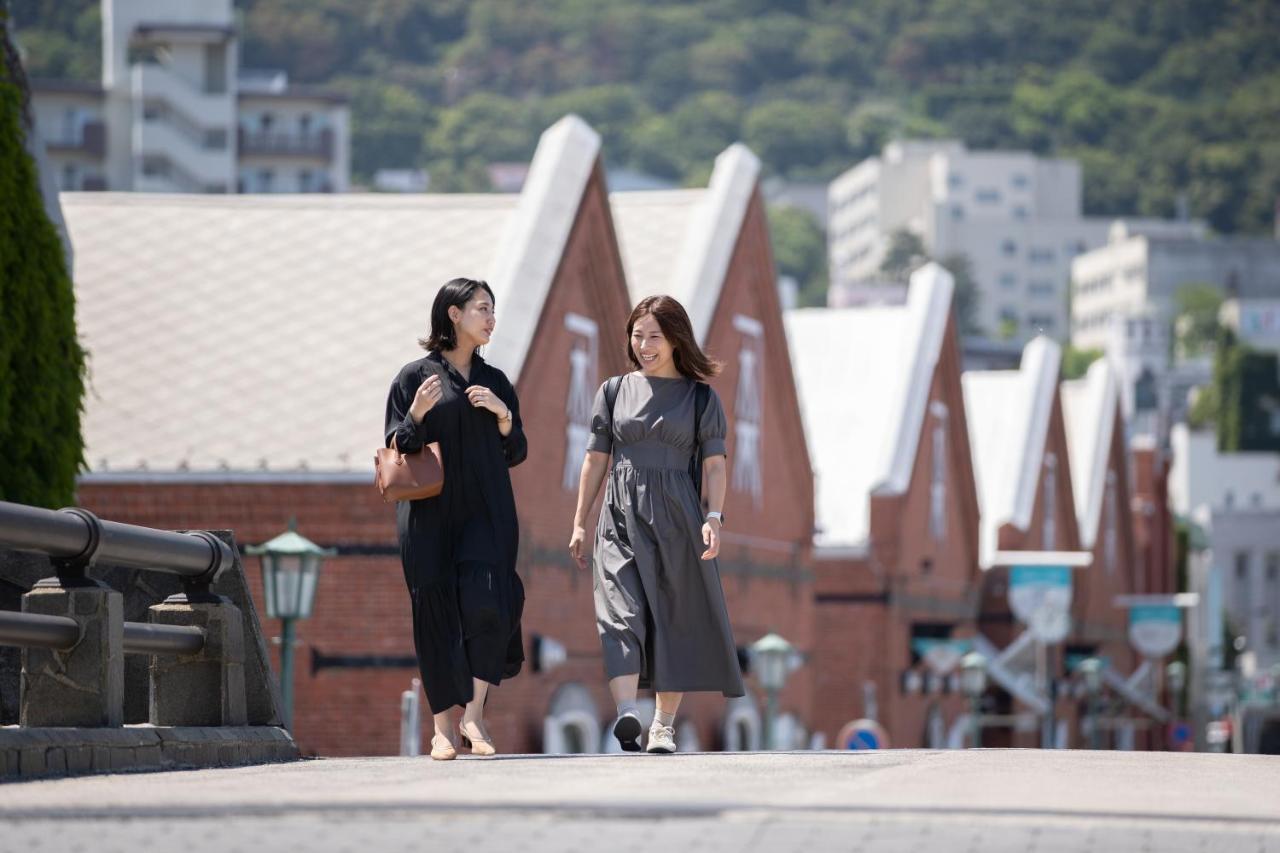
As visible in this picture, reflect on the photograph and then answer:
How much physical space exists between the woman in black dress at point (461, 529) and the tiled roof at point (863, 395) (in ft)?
89.4

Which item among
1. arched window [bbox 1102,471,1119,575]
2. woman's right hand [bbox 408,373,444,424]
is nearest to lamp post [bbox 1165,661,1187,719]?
arched window [bbox 1102,471,1119,575]

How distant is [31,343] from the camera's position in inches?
689

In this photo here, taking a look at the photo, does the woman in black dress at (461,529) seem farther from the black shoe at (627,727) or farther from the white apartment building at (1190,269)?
the white apartment building at (1190,269)

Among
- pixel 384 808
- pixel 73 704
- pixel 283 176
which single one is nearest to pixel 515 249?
pixel 73 704

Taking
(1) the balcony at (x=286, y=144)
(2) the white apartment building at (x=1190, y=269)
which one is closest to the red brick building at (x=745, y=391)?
(1) the balcony at (x=286, y=144)

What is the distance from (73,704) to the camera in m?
10.0

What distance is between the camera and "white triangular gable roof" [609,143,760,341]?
103 feet

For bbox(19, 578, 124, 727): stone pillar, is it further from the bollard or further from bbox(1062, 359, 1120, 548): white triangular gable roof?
bbox(1062, 359, 1120, 548): white triangular gable roof

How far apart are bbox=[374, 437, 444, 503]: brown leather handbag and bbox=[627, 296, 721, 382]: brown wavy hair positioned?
1.26 meters

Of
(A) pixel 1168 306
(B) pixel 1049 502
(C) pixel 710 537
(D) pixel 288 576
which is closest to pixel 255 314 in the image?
(D) pixel 288 576

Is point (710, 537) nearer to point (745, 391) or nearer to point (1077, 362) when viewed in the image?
A: point (745, 391)

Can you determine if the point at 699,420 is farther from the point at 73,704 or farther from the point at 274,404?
the point at 274,404

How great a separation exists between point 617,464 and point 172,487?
46.2 ft

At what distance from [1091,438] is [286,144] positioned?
80.4 meters
